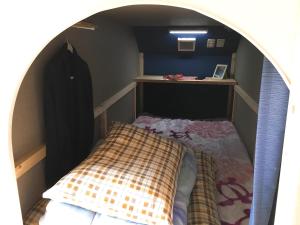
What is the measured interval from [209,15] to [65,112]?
3.64 ft

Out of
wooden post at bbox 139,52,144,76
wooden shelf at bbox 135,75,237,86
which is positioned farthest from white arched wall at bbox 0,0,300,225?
wooden post at bbox 139,52,144,76

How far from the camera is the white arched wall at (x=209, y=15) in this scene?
676mm

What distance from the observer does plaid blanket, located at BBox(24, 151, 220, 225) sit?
4.53 ft

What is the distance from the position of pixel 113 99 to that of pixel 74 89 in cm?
106

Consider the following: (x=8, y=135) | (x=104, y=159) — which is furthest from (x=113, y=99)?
(x=8, y=135)

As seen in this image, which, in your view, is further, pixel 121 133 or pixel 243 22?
pixel 121 133

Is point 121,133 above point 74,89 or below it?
below

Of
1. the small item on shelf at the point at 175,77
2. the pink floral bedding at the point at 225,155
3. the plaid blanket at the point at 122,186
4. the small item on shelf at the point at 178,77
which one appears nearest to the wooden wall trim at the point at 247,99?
the pink floral bedding at the point at 225,155

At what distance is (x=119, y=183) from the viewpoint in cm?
125

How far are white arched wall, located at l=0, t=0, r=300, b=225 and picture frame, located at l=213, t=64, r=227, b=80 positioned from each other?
3.01 meters

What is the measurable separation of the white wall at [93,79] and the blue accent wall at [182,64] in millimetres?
279

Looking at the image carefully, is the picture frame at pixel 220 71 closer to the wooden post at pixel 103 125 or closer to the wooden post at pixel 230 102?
the wooden post at pixel 230 102

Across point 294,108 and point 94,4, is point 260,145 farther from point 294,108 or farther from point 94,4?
point 94,4

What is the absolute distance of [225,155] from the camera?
2.43m
